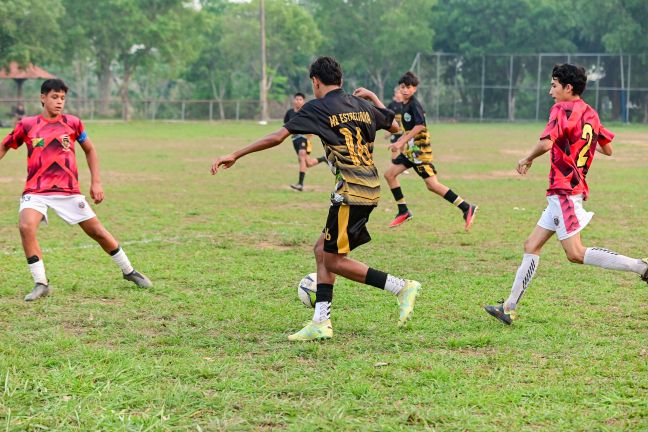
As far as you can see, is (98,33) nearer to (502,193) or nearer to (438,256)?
(502,193)

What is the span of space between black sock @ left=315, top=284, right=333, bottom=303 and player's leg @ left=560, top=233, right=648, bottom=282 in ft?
5.54

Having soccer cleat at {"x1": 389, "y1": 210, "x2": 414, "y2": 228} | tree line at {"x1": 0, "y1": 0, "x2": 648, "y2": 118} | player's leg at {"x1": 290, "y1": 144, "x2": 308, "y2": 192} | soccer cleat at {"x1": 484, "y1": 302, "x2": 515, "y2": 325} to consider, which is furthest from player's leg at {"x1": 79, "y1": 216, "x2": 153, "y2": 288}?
tree line at {"x1": 0, "y1": 0, "x2": 648, "y2": 118}

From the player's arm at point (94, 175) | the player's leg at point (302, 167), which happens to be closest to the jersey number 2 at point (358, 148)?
the player's arm at point (94, 175)

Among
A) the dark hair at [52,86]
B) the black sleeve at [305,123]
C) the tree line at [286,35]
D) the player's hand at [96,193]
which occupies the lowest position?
the player's hand at [96,193]

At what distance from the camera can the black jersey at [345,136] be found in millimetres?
6090

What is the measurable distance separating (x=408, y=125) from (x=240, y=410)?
7.60 metres

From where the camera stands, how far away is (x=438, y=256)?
9602 mm

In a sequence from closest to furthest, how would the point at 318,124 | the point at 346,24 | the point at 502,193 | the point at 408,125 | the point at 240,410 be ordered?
the point at 240,410 < the point at 318,124 < the point at 408,125 < the point at 502,193 < the point at 346,24

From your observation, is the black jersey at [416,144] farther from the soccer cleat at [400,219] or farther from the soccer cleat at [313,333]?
the soccer cleat at [313,333]

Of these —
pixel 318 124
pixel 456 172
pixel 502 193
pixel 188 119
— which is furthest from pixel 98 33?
pixel 318 124

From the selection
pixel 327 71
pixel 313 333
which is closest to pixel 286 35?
pixel 327 71

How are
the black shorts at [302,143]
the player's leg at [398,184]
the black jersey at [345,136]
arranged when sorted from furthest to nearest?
the black shorts at [302,143] < the player's leg at [398,184] < the black jersey at [345,136]

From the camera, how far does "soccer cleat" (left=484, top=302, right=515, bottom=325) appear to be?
21.4 ft

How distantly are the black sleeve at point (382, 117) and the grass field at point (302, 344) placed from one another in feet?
4.73
